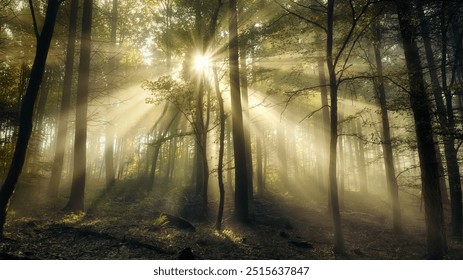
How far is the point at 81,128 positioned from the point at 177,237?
6570 mm

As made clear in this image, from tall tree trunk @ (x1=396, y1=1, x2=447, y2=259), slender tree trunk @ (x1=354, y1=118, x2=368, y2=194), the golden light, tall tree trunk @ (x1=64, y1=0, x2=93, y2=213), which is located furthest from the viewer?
slender tree trunk @ (x1=354, y1=118, x2=368, y2=194)

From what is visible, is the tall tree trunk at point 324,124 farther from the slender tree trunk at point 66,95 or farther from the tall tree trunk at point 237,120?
the slender tree trunk at point 66,95

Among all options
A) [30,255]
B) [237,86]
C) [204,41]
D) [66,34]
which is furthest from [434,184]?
[66,34]

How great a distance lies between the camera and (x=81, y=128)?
12.9m

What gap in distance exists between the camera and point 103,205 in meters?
14.1

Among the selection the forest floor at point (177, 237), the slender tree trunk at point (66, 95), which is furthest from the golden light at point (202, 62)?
the forest floor at point (177, 237)

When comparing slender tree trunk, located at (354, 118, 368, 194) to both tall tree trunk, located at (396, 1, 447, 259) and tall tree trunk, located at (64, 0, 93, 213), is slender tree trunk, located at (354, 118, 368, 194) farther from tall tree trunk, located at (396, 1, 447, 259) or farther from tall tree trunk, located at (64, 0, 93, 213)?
tall tree trunk, located at (64, 0, 93, 213)

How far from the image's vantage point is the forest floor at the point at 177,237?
25.2ft

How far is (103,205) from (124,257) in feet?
24.2

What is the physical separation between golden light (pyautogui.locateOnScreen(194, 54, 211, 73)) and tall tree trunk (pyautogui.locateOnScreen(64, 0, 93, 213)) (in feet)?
14.5

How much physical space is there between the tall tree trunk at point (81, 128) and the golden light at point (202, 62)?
4.41 metres

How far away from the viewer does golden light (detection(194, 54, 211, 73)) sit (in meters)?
12.9

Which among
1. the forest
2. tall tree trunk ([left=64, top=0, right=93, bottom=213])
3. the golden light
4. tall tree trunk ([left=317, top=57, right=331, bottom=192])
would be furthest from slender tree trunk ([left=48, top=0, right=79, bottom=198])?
tall tree trunk ([left=317, top=57, right=331, bottom=192])

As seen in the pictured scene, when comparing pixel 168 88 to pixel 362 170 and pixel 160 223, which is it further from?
pixel 362 170
